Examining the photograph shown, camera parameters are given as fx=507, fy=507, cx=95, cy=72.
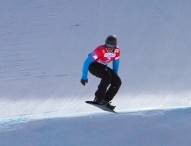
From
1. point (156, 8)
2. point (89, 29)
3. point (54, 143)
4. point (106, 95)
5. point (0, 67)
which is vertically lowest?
point (54, 143)

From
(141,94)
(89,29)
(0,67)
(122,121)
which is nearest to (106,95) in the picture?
(122,121)

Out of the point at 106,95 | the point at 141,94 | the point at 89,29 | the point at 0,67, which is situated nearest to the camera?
the point at 106,95

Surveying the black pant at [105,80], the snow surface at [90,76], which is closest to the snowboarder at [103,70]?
the black pant at [105,80]

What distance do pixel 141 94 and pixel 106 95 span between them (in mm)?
2815

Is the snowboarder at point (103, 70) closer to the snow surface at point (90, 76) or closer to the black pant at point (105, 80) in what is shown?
the black pant at point (105, 80)

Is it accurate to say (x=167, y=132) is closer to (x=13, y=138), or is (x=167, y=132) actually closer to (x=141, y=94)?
(x=13, y=138)

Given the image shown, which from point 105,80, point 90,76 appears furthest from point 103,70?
point 90,76

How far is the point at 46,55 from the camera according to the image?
404 inches

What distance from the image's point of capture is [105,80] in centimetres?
585

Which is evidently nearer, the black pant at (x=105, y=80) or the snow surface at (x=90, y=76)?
the snow surface at (x=90, y=76)

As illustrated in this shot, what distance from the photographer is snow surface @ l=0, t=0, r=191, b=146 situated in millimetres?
5145

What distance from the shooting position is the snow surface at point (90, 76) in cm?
514

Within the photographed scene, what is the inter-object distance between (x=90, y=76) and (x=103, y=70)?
3452 mm

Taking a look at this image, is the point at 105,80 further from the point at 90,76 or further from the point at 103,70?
the point at 90,76
